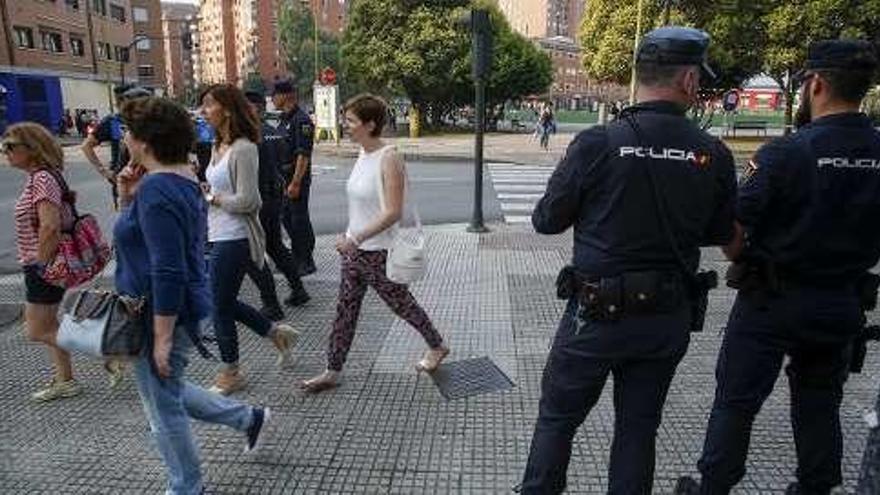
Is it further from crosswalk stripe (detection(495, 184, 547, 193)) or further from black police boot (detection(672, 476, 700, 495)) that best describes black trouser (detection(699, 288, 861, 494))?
crosswalk stripe (detection(495, 184, 547, 193))

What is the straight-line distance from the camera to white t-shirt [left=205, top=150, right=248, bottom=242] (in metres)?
4.09

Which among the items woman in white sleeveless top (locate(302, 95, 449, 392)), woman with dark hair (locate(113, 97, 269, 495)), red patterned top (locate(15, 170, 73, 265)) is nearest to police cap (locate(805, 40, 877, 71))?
woman in white sleeveless top (locate(302, 95, 449, 392))

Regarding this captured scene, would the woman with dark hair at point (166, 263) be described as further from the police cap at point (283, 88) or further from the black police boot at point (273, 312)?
the police cap at point (283, 88)

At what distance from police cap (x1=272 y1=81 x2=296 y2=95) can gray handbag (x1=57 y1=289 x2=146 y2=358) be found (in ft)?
13.4

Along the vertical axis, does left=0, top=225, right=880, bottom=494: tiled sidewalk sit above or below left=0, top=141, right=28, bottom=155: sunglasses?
below

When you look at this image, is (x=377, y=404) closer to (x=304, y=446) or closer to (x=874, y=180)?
(x=304, y=446)

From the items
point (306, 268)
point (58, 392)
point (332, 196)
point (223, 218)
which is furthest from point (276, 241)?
point (332, 196)

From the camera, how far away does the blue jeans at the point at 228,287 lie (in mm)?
4086

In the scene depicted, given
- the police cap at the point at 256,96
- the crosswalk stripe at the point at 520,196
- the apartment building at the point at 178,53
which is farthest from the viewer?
the apartment building at the point at 178,53

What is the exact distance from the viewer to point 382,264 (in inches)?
161

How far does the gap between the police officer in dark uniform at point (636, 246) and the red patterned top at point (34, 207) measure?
8.82 ft

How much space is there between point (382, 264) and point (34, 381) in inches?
93.7

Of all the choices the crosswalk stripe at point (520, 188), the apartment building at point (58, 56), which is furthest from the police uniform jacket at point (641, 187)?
the apartment building at point (58, 56)

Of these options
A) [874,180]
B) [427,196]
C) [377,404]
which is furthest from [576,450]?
[427,196]
